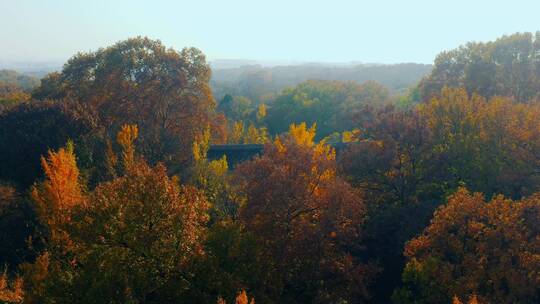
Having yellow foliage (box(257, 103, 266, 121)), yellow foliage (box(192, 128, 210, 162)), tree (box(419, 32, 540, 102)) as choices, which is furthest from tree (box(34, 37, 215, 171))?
yellow foliage (box(257, 103, 266, 121))

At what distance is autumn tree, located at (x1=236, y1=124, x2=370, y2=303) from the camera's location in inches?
755

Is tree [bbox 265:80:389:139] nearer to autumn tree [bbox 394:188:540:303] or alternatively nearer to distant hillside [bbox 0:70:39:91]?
autumn tree [bbox 394:188:540:303]

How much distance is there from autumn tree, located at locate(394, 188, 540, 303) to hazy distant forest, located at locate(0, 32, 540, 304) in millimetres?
66

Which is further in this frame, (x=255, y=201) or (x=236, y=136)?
(x=236, y=136)

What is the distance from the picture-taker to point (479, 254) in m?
18.4

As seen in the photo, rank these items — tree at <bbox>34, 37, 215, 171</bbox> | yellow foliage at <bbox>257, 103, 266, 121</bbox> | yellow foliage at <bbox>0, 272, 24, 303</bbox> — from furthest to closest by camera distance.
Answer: yellow foliage at <bbox>257, 103, 266, 121</bbox> → tree at <bbox>34, 37, 215, 171</bbox> → yellow foliage at <bbox>0, 272, 24, 303</bbox>

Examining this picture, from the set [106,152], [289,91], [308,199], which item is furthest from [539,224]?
[289,91]

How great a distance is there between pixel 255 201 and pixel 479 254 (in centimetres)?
897

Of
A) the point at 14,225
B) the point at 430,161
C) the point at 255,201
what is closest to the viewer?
the point at 255,201

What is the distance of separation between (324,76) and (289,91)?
113802 millimetres

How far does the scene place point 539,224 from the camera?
61.7ft

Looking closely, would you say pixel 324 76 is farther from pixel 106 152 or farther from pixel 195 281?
pixel 195 281

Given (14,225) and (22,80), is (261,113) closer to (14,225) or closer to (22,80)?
(14,225)

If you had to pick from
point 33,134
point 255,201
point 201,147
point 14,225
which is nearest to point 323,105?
point 201,147
